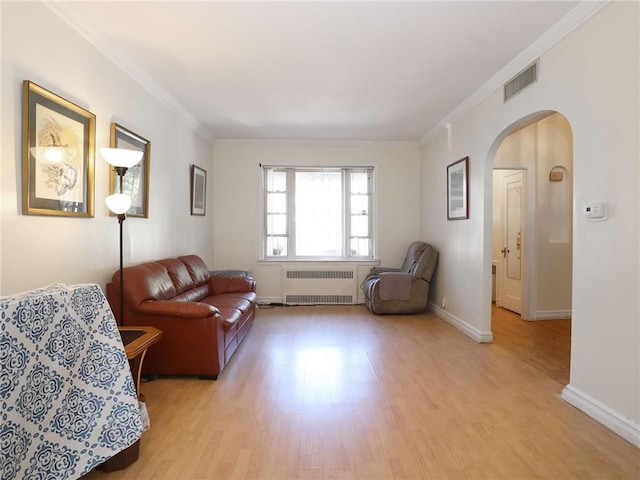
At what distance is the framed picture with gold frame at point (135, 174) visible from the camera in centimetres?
304

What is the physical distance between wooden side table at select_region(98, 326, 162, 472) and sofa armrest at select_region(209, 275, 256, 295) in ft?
6.81

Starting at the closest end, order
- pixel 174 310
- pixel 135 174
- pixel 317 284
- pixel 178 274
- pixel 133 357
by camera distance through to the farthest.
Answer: pixel 133 357
pixel 174 310
pixel 135 174
pixel 178 274
pixel 317 284

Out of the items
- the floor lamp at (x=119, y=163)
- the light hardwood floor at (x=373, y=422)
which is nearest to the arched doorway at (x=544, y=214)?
the light hardwood floor at (x=373, y=422)

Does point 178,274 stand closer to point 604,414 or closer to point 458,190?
point 458,190

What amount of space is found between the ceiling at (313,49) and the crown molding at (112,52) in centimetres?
1

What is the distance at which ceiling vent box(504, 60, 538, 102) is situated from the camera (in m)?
3.00

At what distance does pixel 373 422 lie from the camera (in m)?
2.35

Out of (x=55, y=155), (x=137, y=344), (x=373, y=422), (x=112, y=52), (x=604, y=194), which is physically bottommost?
(x=373, y=422)

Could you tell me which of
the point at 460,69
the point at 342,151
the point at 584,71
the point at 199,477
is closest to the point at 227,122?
the point at 342,151

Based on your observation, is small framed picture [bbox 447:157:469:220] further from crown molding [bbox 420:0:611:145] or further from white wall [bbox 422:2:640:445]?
white wall [bbox 422:2:640:445]

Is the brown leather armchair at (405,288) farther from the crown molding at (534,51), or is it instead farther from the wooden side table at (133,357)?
the wooden side table at (133,357)

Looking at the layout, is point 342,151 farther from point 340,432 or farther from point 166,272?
point 340,432

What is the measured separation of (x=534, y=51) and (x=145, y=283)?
3.63m

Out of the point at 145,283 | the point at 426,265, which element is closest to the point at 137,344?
the point at 145,283
